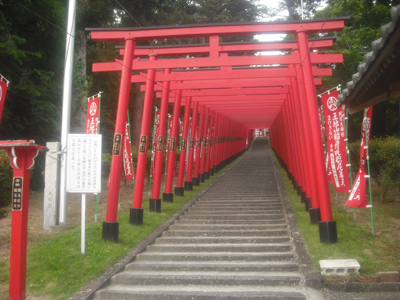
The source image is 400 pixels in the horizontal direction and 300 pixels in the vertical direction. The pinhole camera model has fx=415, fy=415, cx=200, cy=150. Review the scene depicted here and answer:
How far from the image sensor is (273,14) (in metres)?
27.8

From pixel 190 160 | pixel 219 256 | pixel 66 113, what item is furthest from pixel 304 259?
pixel 190 160

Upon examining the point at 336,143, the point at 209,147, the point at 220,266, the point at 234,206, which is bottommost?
the point at 220,266

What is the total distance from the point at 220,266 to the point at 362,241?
2.65m

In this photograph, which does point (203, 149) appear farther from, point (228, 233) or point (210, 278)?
point (210, 278)

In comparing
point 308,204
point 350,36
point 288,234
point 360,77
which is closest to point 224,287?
point 288,234

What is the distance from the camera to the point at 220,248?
7.95 metres

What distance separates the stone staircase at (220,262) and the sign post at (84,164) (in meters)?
1.61

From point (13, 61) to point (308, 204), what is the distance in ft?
30.3

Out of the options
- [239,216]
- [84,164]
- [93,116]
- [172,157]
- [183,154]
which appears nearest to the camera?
[84,164]

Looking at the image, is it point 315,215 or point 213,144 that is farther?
point 213,144

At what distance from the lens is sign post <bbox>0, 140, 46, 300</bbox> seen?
5.27 m

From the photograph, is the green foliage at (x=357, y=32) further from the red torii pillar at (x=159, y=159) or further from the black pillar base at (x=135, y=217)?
the black pillar base at (x=135, y=217)

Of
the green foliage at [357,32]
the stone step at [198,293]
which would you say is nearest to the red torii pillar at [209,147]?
the green foliage at [357,32]

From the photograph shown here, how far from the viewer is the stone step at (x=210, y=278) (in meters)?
6.31
